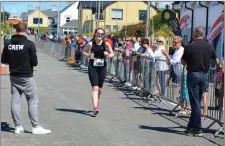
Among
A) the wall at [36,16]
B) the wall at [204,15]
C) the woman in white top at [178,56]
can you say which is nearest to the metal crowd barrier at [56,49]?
the wall at [204,15]

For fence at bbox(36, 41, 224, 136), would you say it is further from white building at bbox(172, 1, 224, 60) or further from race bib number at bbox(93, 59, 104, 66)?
white building at bbox(172, 1, 224, 60)

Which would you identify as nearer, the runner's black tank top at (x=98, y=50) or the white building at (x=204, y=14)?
the runner's black tank top at (x=98, y=50)

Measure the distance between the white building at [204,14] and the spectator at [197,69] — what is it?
11.8 meters

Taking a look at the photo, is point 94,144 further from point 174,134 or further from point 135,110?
point 135,110

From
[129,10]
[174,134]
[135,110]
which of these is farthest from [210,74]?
[129,10]

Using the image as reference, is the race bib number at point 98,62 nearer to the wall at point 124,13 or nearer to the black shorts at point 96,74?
the black shorts at point 96,74

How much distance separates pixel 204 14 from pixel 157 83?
11.9m

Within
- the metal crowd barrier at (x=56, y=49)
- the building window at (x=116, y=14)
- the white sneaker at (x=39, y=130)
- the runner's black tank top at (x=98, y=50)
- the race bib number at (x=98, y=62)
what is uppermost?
the building window at (x=116, y=14)

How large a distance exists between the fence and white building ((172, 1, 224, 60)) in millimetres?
4408

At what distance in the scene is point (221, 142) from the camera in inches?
323

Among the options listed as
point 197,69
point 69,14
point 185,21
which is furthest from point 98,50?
point 69,14

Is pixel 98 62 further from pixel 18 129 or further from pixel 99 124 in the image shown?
pixel 18 129

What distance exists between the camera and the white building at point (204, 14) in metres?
20.9

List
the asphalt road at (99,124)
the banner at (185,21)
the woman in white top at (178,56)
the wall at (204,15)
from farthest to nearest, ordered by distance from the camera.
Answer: the banner at (185,21) → the wall at (204,15) → the woman in white top at (178,56) → the asphalt road at (99,124)
